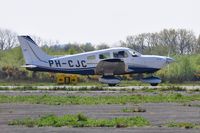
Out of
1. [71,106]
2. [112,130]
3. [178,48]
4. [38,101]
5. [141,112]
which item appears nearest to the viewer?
[112,130]

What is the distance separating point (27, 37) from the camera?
4978 centimetres

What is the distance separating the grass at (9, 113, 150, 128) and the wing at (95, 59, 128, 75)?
92.7 ft

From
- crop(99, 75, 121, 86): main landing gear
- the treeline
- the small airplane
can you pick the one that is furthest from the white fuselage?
the treeline

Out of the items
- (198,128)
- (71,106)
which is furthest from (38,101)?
(198,128)

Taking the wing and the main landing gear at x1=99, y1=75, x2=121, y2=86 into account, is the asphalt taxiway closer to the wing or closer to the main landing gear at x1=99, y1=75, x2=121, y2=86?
the main landing gear at x1=99, y1=75, x2=121, y2=86

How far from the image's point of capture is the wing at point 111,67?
154 ft

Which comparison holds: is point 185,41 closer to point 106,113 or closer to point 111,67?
point 111,67

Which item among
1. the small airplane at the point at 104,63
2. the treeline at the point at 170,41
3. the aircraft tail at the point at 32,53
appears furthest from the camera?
the treeline at the point at 170,41

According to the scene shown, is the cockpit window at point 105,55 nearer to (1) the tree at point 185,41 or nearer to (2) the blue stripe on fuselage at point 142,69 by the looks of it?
(2) the blue stripe on fuselage at point 142,69

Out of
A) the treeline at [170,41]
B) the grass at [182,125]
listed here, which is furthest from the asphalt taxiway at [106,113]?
the treeline at [170,41]

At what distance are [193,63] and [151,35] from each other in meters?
54.4

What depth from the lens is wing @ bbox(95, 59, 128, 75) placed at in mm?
46947

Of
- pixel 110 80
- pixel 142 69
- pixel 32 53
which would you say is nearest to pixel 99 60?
pixel 110 80

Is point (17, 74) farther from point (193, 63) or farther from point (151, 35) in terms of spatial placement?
point (151, 35)
